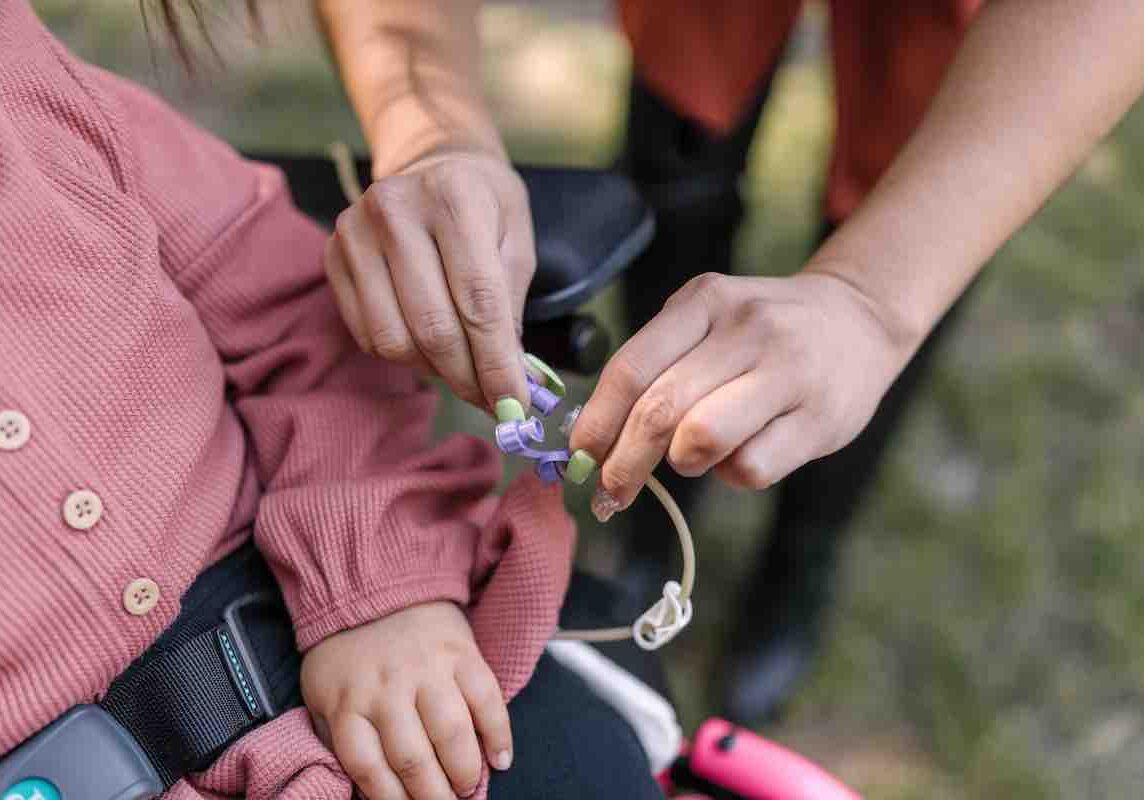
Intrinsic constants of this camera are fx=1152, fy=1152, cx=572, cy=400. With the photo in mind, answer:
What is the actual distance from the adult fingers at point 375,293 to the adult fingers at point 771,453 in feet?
0.71

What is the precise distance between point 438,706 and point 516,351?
23 centimetres

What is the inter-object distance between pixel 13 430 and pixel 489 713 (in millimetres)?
332

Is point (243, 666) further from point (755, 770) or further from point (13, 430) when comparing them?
point (755, 770)

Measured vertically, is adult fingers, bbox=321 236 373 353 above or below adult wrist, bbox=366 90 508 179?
below

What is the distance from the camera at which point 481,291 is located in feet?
2.33

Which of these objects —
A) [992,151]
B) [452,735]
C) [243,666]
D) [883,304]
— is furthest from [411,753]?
[992,151]

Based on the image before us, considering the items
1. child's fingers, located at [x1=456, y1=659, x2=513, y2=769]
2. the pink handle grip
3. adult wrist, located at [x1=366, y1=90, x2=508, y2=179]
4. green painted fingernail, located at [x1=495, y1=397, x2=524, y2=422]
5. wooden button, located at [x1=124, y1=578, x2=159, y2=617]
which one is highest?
adult wrist, located at [x1=366, y1=90, x2=508, y2=179]

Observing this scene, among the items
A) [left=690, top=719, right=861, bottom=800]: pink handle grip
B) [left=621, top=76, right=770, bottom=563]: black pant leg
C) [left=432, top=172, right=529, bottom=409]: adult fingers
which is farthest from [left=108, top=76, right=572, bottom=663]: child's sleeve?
[left=621, top=76, right=770, bottom=563]: black pant leg

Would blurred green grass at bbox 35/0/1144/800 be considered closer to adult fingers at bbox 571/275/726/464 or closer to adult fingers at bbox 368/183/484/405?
adult fingers at bbox 368/183/484/405

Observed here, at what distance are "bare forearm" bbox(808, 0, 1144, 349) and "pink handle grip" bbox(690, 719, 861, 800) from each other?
1.11ft

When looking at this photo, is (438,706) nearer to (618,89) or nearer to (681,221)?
(681,221)

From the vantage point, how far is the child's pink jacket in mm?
661

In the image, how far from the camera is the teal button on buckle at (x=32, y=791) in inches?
25.4

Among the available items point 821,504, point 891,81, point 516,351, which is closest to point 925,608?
point 821,504
